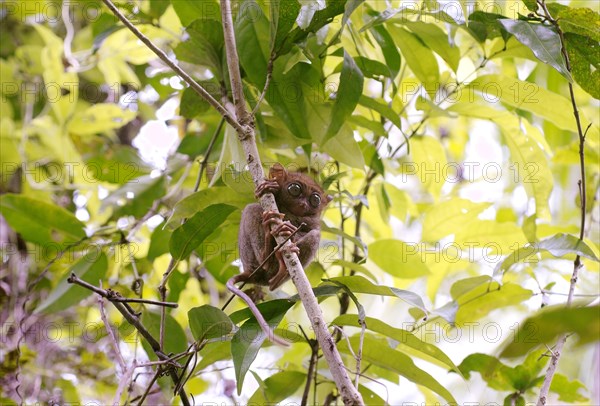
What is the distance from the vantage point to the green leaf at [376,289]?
2072 mm

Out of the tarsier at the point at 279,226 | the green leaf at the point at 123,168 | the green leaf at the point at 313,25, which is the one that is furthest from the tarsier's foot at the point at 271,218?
the green leaf at the point at 123,168

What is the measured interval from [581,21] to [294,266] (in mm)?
1408

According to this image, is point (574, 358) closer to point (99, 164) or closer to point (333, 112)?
point (333, 112)

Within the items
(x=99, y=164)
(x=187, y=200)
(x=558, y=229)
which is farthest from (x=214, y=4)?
(x=558, y=229)

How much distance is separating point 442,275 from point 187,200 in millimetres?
1432

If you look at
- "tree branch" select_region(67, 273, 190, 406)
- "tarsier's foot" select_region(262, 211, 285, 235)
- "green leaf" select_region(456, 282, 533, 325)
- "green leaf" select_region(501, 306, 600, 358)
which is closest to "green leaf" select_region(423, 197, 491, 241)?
"green leaf" select_region(456, 282, 533, 325)

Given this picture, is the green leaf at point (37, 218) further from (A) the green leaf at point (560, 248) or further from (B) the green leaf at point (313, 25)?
(A) the green leaf at point (560, 248)

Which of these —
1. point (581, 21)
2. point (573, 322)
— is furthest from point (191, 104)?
point (573, 322)

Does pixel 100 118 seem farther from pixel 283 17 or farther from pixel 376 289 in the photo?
pixel 376 289

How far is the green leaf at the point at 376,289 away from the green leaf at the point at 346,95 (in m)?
0.53

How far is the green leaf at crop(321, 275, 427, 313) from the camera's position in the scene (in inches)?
81.6

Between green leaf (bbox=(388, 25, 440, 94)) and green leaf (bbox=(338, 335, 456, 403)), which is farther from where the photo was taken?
green leaf (bbox=(388, 25, 440, 94))

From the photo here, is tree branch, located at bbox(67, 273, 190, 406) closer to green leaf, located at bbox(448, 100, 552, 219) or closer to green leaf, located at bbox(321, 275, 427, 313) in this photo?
green leaf, located at bbox(321, 275, 427, 313)

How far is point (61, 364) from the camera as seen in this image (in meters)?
4.13
